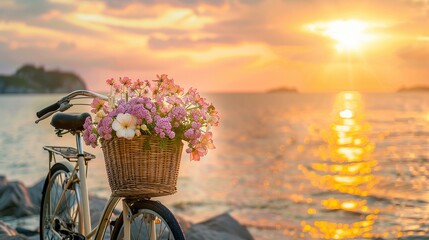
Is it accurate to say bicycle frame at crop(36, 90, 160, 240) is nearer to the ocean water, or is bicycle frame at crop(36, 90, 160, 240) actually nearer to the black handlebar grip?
the black handlebar grip

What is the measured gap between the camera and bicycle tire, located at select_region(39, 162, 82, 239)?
20.1 feet

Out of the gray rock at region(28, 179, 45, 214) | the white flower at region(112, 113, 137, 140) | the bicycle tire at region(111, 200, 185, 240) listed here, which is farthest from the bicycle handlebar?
the gray rock at region(28, 179, 45, 214)

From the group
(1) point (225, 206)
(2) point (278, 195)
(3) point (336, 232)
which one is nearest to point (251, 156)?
(2) point (278, 195)

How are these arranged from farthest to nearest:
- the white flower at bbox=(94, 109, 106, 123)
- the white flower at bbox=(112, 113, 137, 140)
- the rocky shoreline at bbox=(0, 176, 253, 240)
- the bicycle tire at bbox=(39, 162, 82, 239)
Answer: the rocky shoreline at bbox=(0, 176, 253, 240) → the bicycle tire at bbox=(39, 162, 82, 239) → the white flower at bbox=(94, 109, 106, 123) → the white flower at bbox=(112, 113, 137, 140)

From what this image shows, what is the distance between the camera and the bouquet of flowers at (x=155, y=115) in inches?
183

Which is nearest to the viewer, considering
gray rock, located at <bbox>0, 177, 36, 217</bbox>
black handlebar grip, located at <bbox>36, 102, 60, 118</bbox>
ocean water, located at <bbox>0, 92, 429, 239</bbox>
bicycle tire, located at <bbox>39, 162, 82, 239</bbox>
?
black handlebar grip, located at <bbox>36, 102, 60, 118</bbox>

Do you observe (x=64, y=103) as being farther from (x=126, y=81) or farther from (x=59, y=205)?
(x=59, y=205)

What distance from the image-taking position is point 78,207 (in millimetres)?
5922

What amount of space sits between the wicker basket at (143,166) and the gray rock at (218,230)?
500cm

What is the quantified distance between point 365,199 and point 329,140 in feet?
99.4

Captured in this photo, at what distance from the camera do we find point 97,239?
5438 mm

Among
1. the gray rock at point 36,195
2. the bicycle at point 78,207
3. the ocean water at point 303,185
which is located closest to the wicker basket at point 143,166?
the bicycle at point 78,207

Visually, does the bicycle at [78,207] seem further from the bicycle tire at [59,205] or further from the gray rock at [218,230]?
the gray rock at [218,230]

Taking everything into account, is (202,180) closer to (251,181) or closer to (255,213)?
(251,181)
